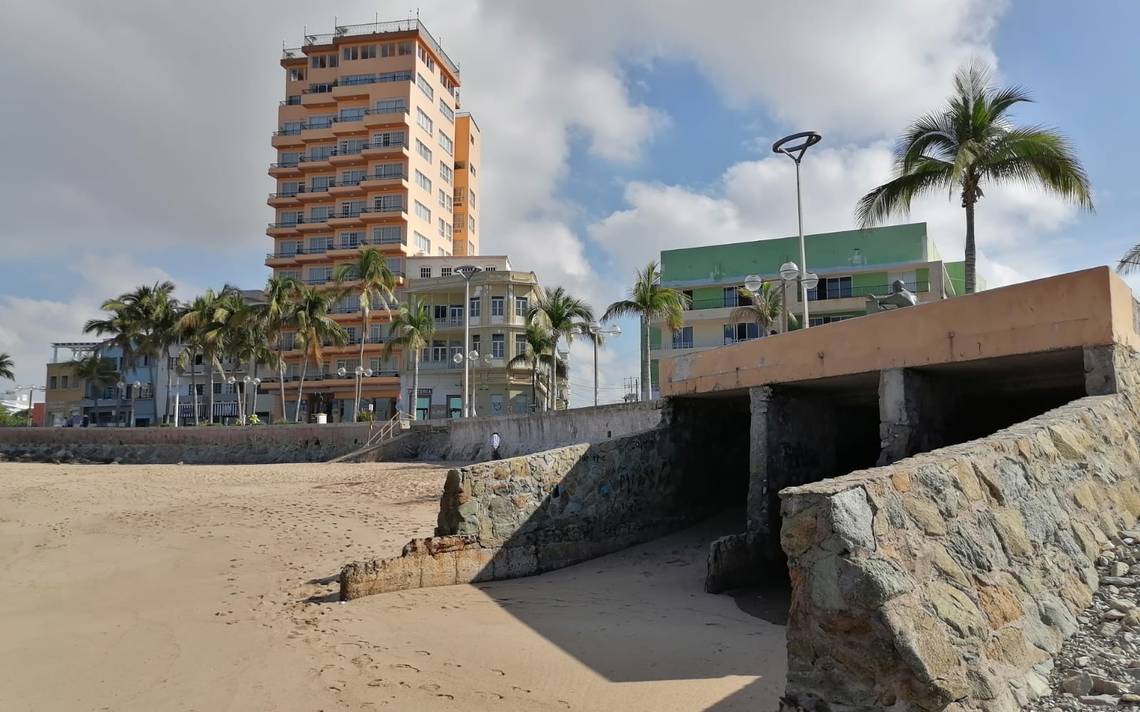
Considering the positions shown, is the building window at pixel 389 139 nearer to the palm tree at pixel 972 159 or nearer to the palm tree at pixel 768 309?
the palm tree at pixel 768 309

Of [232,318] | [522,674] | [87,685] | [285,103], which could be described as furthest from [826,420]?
[285,103]

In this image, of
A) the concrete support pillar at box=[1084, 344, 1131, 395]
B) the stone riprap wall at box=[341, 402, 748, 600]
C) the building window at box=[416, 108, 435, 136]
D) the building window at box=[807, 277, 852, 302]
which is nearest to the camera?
the concrete support pillar at box=[1084, 344, 1131, 395]

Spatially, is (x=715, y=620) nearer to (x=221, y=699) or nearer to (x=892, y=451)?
(x=892, y=451)

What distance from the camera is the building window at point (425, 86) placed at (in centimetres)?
6359

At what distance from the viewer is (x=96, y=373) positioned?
70750 millimetres

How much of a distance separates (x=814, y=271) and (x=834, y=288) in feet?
5.12

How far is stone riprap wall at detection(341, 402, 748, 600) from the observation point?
32.4ft

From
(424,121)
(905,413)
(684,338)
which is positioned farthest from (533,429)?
(424,121)

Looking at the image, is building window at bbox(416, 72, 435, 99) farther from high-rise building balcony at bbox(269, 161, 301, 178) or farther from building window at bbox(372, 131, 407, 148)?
high-rise building balcony at bbox(269, 161, 301, 178)

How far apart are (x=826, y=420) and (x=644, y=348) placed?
113 feet

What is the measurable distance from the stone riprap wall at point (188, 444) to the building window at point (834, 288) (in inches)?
1094

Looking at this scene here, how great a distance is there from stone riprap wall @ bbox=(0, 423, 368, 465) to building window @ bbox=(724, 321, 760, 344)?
22633 millimetres

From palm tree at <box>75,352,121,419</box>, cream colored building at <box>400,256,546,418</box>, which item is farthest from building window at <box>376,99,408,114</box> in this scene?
palm tree at <box>75,352,121,419</box>

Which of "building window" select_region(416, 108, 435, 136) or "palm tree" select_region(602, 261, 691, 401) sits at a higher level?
"building window" select_region(416, 108, 435, 136)
